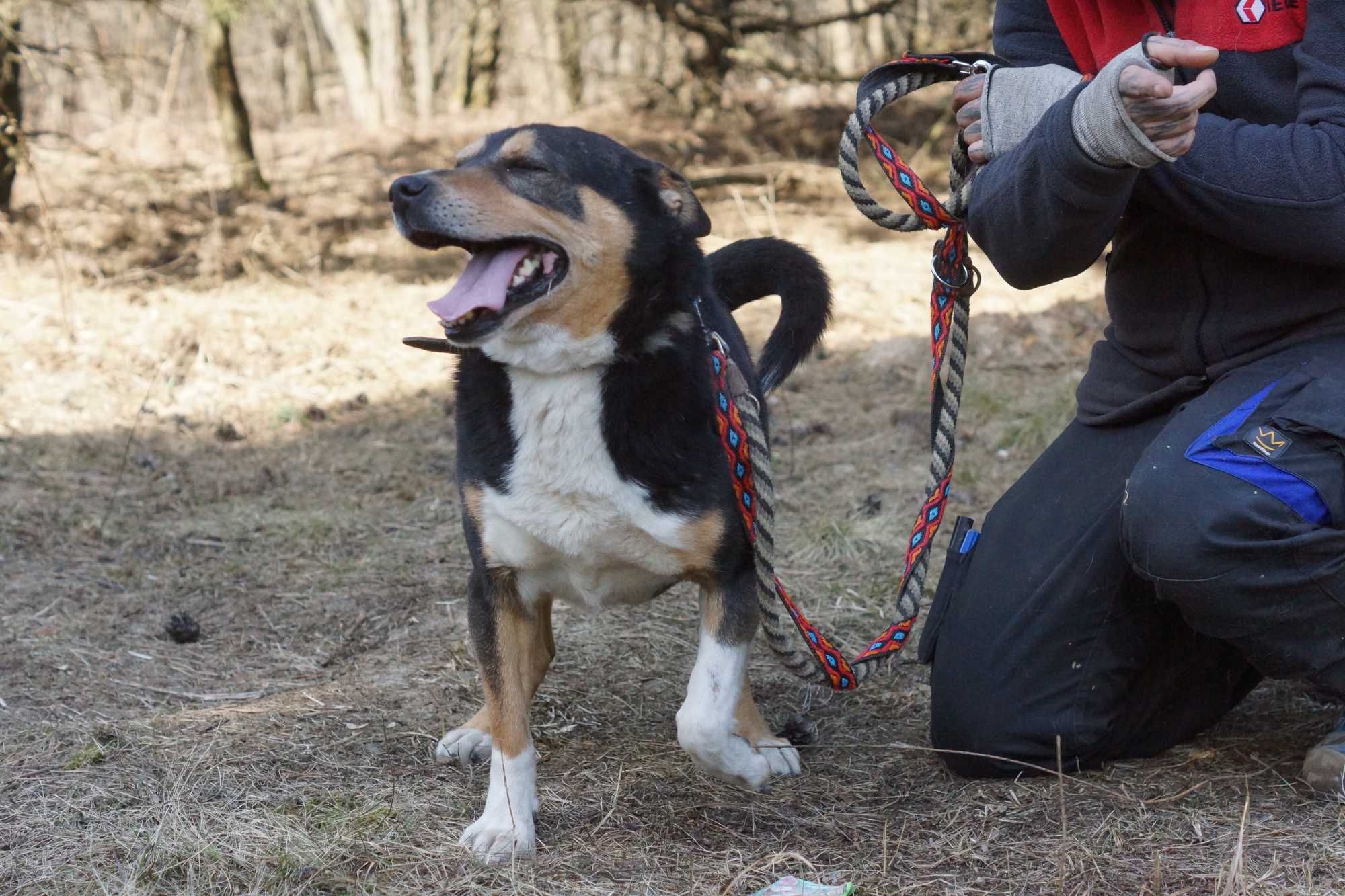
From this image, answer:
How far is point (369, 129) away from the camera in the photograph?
573 inches

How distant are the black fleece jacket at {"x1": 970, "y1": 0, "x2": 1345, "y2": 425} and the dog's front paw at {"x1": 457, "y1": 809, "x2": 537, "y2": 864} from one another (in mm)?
1465

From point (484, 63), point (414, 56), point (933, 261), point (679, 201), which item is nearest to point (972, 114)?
point (933, 261)

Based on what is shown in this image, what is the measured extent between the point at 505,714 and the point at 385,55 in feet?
53.4

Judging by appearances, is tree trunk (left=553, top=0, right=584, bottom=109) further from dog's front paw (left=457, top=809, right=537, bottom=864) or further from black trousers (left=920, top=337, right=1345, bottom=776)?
dog's front paw (left=457, top=809, right=537, bottom=864)

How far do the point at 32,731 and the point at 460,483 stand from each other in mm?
1203

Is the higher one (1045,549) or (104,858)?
(1045,549)

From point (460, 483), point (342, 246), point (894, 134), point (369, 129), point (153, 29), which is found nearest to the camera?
point (460, 483)

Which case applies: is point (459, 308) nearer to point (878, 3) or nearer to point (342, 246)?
point (342, 246)

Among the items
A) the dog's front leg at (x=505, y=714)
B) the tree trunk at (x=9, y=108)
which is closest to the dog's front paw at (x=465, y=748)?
the dog's front leg at (x=505, y=714)

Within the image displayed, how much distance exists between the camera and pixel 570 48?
43.6 ft

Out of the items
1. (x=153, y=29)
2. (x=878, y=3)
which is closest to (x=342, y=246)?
(x=878, y=3)

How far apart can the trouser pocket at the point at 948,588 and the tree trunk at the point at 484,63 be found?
1405cm

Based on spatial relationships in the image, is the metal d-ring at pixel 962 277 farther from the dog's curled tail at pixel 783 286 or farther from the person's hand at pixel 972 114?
the dog's curled tail at pixel 783 286

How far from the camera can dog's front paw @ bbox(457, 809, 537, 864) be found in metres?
2.39
